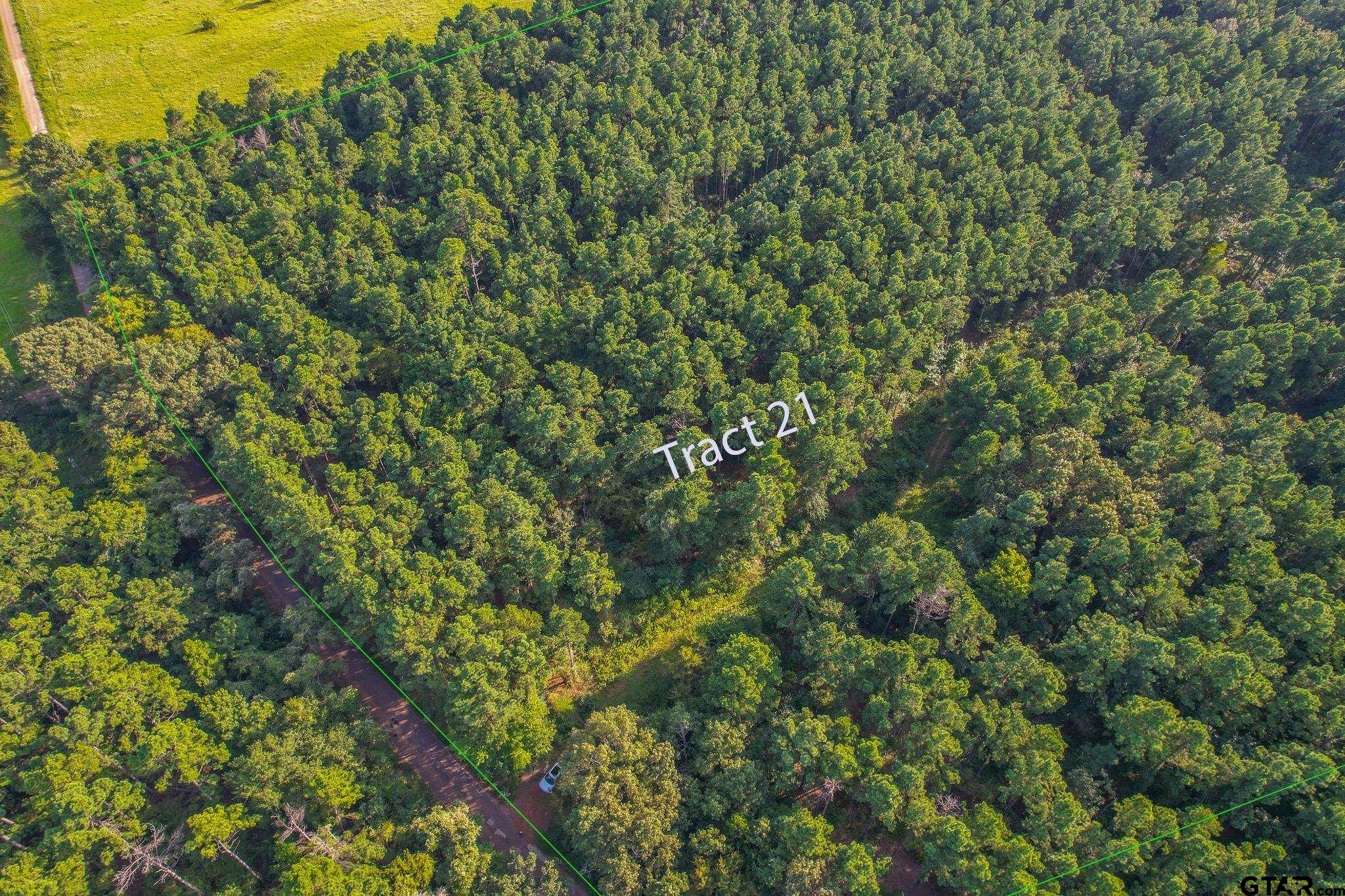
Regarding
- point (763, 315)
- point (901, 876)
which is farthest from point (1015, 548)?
point (763, 315)

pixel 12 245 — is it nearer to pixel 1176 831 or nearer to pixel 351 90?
pixel 351 90

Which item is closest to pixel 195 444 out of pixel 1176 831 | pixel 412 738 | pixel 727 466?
pixel 412 738

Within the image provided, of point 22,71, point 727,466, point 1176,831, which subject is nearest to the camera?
point 1176,831

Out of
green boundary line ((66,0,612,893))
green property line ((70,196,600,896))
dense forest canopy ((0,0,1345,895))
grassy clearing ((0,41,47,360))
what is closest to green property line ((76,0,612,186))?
green boundary line ((66,0,612,893))

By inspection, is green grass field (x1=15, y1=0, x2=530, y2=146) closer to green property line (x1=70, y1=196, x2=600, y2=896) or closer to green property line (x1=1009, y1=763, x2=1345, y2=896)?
green property line (x1=70, y1=196, x2=600, y2=896)

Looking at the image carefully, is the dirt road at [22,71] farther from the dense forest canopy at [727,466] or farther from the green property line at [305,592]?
the green property line at [305,592]

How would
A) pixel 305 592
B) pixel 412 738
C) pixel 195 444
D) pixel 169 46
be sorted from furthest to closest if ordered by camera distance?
pixel 169 46 < pixel 195 444 < pixel 305 592 < pixel 412 738
